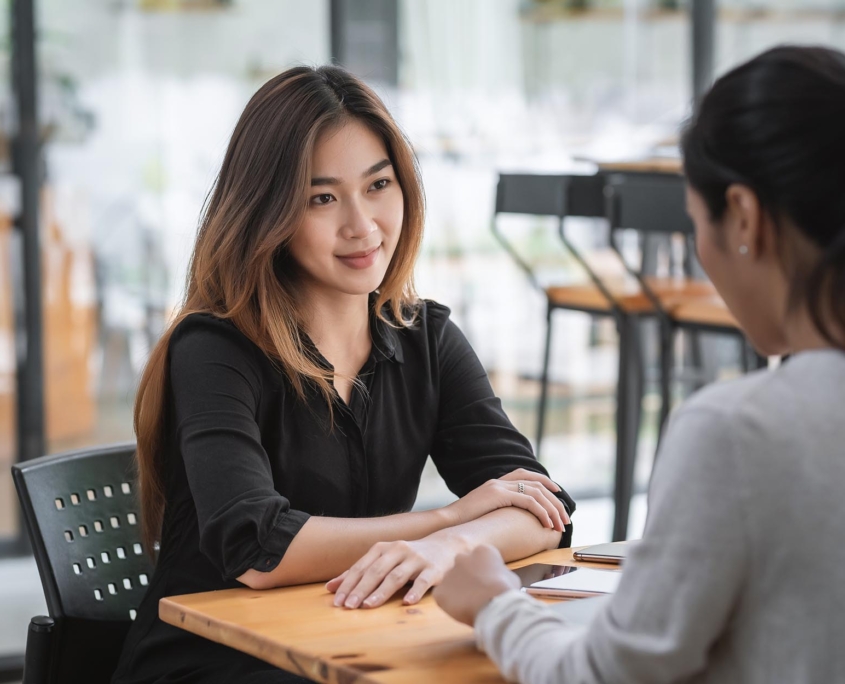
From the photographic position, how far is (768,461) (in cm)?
90

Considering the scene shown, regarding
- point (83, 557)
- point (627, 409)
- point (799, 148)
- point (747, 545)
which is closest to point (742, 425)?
point (747, 545)

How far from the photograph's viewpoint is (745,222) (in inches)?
39.1

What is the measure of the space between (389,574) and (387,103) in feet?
Answer: 8.76

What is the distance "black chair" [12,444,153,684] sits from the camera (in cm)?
167

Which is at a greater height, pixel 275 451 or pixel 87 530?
pixel 275 451

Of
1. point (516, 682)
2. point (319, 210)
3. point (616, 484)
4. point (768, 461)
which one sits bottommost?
point (616, 484)

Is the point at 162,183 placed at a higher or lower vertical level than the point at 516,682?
higher

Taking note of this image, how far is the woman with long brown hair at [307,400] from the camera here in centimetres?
153

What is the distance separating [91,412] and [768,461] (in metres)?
3.53

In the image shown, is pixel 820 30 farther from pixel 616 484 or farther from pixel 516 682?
pixel 516 682

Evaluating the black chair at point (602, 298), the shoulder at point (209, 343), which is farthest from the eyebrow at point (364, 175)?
the black chair at point (602, 298)

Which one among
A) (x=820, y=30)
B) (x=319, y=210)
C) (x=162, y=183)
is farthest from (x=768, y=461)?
(x=820, y=30)

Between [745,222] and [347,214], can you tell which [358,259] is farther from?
[745,222]

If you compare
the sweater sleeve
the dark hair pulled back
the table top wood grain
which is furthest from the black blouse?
the table top wood grain
